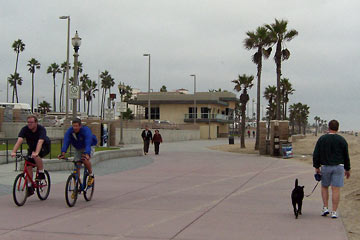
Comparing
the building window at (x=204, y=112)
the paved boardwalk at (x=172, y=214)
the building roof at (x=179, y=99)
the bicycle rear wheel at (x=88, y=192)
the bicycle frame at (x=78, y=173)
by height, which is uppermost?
the building roof at (x=179, y=99)

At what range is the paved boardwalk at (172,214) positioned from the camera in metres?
6.82

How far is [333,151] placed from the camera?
7.90 m

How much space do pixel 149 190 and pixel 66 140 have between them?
3273mm

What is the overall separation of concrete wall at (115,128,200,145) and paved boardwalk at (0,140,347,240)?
99.9ft

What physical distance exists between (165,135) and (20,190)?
45290 millimetres

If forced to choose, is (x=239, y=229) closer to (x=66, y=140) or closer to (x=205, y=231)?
(x=205, y=231)

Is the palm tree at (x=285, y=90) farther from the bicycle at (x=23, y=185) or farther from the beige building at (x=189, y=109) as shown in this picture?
the bicycle at (x=23, y=185)

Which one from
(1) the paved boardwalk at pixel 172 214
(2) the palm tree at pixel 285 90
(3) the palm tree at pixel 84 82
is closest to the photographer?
(1) the paved boardwalk at pixel 172 214

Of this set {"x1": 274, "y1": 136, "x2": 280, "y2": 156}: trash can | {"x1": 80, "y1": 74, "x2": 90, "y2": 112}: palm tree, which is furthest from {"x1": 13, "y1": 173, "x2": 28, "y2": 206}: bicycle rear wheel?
{"x1": 80, "y1": 74, "x2": 90, "y2": 112}: palm tree

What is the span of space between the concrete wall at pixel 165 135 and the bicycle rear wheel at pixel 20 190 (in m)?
32.6

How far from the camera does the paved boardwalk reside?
6816 millimetres

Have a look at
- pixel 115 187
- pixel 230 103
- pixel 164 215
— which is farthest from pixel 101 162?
pixel 230 103

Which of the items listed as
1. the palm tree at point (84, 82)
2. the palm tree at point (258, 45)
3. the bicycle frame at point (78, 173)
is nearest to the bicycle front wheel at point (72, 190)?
the bicycle frame at point (78, 173)

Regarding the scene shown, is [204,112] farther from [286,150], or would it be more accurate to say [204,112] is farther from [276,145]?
[286,150]
